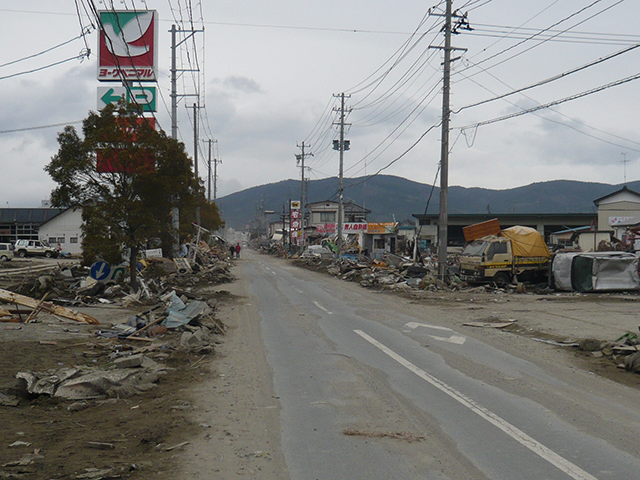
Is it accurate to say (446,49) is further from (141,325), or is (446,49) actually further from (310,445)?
(310,445)

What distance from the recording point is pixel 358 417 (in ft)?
21.7

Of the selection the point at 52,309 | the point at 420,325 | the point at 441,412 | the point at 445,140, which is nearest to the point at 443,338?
the point at 420,325

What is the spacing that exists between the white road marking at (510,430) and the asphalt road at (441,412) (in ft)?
0.04


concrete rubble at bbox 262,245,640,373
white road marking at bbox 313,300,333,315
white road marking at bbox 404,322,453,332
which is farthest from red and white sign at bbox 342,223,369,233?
white road marking at bbox 404,322,453,332

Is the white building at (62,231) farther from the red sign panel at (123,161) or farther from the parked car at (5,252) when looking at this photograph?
the red sign panel at (123,161)

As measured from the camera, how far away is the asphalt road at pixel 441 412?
17.0 ft

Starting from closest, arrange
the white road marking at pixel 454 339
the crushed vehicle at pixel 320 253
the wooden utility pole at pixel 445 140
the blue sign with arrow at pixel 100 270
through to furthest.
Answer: the white road marking at pixel 454 339
the blue sign with arrow at pixel 100 270
the wooden utility pole at pixel 445 140
the crushed vehicle at pixel 320 253

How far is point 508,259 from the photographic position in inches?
1021

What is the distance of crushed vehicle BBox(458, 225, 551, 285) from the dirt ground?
11586mm

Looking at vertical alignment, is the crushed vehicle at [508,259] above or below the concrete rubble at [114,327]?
above

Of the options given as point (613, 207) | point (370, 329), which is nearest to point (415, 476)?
point (370, 329)

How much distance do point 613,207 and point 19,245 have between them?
58200mm

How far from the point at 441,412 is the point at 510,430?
0.91 m

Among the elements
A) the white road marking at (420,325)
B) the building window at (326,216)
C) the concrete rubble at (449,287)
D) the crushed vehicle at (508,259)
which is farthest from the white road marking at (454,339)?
the building window at (326,216)
